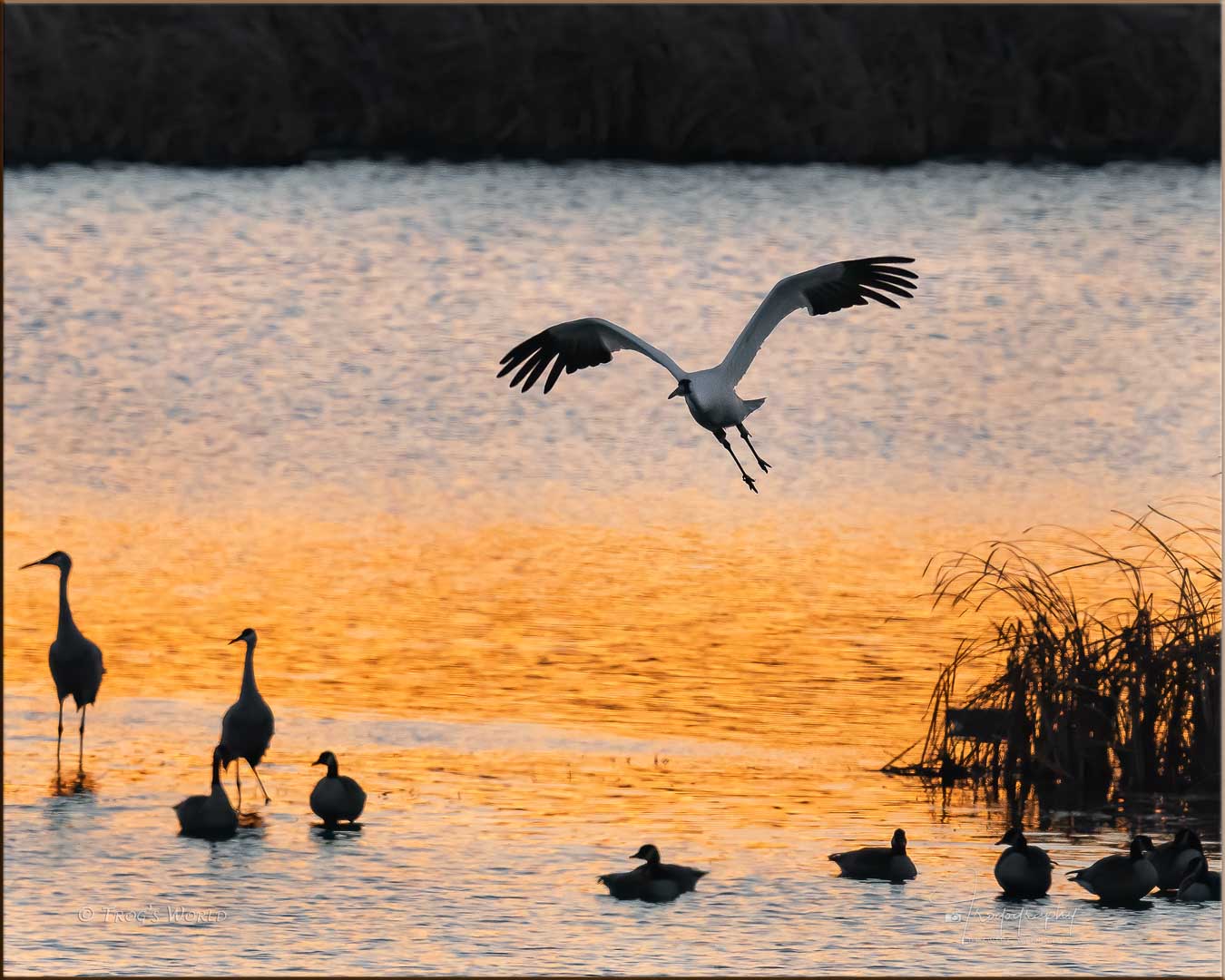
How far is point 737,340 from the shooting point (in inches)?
394

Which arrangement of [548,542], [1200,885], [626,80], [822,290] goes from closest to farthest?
[1200,885] < [822,290] < [548,542] < [626,80]

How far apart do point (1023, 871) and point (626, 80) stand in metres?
20.8

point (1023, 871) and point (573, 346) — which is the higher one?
point (573, 346)

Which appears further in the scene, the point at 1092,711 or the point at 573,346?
the point at 1092,711

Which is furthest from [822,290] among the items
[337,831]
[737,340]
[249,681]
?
[249,681]

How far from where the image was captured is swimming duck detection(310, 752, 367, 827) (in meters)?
9.97

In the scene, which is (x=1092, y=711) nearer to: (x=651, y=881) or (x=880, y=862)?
(x=880, y=862)

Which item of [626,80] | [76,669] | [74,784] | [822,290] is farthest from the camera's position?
[626,80]

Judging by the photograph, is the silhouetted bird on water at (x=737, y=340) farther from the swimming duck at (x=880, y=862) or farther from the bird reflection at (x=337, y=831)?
the bird reflection at (x=337, y=831)

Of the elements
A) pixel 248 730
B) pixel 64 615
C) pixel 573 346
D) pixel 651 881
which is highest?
pixel 573 346

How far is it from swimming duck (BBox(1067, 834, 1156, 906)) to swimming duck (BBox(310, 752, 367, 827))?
3.37m

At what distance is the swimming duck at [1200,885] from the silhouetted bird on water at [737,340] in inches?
104

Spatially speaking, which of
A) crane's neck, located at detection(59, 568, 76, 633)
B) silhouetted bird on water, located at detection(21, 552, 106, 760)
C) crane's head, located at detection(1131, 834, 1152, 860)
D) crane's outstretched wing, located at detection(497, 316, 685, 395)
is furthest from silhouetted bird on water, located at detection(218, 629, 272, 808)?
crane's head, located at detection(1131, 834, 1152, 860)

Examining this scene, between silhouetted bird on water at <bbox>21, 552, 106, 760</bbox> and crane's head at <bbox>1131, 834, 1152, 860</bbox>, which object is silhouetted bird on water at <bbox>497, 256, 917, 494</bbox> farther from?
silhouetted bird on water at <bbox>21, 552, 106, 760</bbox>
